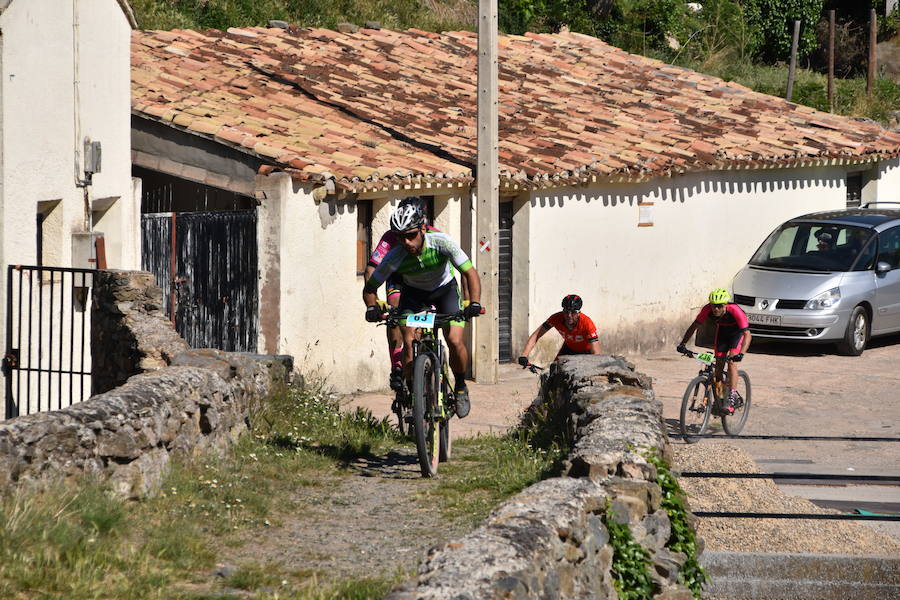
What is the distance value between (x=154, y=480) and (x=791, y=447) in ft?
25.0

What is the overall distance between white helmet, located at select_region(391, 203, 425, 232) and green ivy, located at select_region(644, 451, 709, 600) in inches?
86.0

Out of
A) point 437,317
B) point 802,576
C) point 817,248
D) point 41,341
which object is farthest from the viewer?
point 817,248

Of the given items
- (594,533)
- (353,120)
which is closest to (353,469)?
(594,533)

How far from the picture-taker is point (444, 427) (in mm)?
8969

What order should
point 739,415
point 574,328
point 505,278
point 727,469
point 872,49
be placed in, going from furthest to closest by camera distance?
point 872,49 → point 505,278 → point 739,415 → point 574,328 → point 727,469

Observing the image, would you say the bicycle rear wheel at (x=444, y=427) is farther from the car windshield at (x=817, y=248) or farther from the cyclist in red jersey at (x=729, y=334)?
the car windshield at (x=817, y=248)

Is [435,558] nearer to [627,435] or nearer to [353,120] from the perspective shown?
[627,435]

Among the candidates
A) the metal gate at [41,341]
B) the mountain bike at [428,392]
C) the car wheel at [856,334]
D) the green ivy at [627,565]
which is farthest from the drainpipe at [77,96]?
the car wheel at [856,334]

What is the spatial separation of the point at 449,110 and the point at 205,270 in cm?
559

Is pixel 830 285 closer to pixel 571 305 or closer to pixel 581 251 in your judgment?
pixel 581 251

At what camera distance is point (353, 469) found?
8766mm

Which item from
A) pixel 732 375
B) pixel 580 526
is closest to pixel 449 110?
pixel 732 375

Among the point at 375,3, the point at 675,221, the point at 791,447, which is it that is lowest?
the point at 791,447

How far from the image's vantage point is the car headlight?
18.2m
